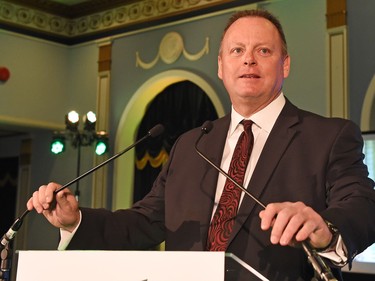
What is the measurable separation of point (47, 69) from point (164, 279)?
24.6ft

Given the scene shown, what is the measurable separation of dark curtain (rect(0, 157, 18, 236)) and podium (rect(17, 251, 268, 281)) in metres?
8.51

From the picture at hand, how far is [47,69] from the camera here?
8477 millimetres

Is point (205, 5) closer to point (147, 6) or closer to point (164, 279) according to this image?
point (147, 6)

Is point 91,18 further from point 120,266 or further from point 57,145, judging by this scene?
point 120,266

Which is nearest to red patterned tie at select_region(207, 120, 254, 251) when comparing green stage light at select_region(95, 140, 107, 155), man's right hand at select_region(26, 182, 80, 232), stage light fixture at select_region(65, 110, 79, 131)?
man's right hand at select_region(26, 182, 80, 232)

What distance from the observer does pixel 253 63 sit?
1929 mm

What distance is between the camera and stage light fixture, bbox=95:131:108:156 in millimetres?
7691

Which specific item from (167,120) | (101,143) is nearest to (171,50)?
(167,120)

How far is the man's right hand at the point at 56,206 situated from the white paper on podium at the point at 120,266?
0.72 feet

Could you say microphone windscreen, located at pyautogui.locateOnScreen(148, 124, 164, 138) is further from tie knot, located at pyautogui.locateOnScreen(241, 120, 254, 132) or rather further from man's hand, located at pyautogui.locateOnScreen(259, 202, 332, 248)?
man's hand, located at pyautogui.locateOnScreen(259, 202, 332, 248)

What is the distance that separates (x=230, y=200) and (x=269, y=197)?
119 mm

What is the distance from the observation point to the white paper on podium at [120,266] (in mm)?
1254

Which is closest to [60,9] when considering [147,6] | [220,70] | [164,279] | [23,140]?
[147,6]

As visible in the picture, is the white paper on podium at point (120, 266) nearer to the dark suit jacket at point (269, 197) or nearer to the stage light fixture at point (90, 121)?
the dark suit jacket at point (269, 197)
